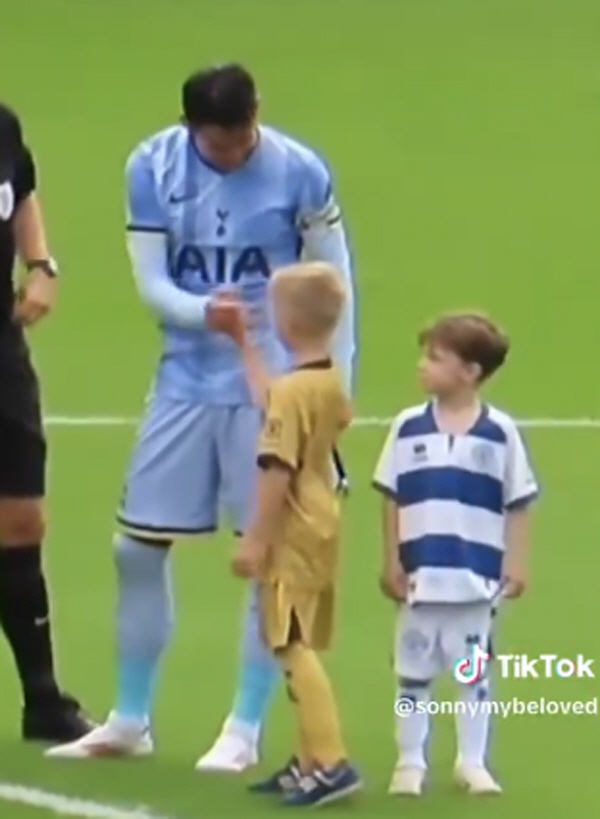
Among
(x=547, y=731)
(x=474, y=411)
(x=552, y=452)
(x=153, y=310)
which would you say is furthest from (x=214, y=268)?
(x=552, y=452)

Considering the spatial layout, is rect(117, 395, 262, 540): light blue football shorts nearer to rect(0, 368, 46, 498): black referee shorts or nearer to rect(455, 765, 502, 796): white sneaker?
rect(0, 368, 46, 498): black referee shorts

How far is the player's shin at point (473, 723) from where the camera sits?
7027 mm

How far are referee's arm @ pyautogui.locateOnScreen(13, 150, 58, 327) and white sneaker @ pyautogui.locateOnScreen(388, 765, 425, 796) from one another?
4.92ft

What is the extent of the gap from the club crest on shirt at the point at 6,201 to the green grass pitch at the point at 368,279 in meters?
1.35

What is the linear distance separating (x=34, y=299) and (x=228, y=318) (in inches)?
25.6

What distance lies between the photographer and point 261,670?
7379 millimetres

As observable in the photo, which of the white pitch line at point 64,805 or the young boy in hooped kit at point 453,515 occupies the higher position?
the young boy in hooped kit at point 453,515

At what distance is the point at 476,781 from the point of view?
23.3ft

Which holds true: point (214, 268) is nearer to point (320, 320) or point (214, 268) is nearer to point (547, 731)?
point (320, 320)

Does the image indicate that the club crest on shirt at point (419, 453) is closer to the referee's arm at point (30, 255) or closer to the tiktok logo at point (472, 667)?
the tiktok logo at point (472, 667)

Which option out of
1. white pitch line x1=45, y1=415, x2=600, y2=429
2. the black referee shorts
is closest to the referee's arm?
the black referee shorts

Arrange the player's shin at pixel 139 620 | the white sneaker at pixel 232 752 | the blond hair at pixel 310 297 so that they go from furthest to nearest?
the player's shin at pixel 139 620, the white sneaker at pixel 232 752, the blond hair at pixel 310 297

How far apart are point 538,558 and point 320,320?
2.79 metres

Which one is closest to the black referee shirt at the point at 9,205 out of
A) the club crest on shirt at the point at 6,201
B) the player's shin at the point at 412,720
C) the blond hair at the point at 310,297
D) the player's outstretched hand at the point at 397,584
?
the club crest on shirt at the point at 6,201
